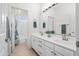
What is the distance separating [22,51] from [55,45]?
1.58 feet

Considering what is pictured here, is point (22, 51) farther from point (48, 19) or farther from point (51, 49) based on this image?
point (48, 19)

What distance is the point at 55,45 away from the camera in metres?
1.54

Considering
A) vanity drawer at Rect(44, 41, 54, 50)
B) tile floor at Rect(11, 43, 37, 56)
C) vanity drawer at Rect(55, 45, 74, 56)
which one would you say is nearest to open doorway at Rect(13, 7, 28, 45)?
tile floor at Rect(11, 43, 37, 56)

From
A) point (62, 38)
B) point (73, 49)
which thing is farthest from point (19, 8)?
point (73, 49)

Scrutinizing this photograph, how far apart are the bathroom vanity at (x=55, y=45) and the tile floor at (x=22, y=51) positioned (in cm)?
12

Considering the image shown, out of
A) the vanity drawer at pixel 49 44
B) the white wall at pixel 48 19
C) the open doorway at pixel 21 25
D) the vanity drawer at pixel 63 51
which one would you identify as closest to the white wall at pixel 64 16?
the white wall at pixel 48 19

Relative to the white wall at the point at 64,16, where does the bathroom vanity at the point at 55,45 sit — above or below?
below

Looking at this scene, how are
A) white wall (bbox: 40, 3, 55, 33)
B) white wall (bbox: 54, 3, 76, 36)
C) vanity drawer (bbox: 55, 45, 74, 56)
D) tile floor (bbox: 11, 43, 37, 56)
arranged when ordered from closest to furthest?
vanity drawer (bbox: 55, 45, 74, 56) → tile floor (bbox: 11, 43, 37, 56) → white wall (bbox: 54, 3, 76, 36) → white wall (bbox: 40, 3, 55, 33)

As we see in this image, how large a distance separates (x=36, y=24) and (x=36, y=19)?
84mm

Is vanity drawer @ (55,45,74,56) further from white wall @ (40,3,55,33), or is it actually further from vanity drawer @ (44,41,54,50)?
white wall @ (40,3,55,33)

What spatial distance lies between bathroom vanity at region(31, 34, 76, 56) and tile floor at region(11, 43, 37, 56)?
0.38ft

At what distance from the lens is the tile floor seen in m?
1.50

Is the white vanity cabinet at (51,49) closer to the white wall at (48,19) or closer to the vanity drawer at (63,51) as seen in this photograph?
the vanity drawer at (63,51)

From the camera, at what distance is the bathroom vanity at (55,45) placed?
1.25m
